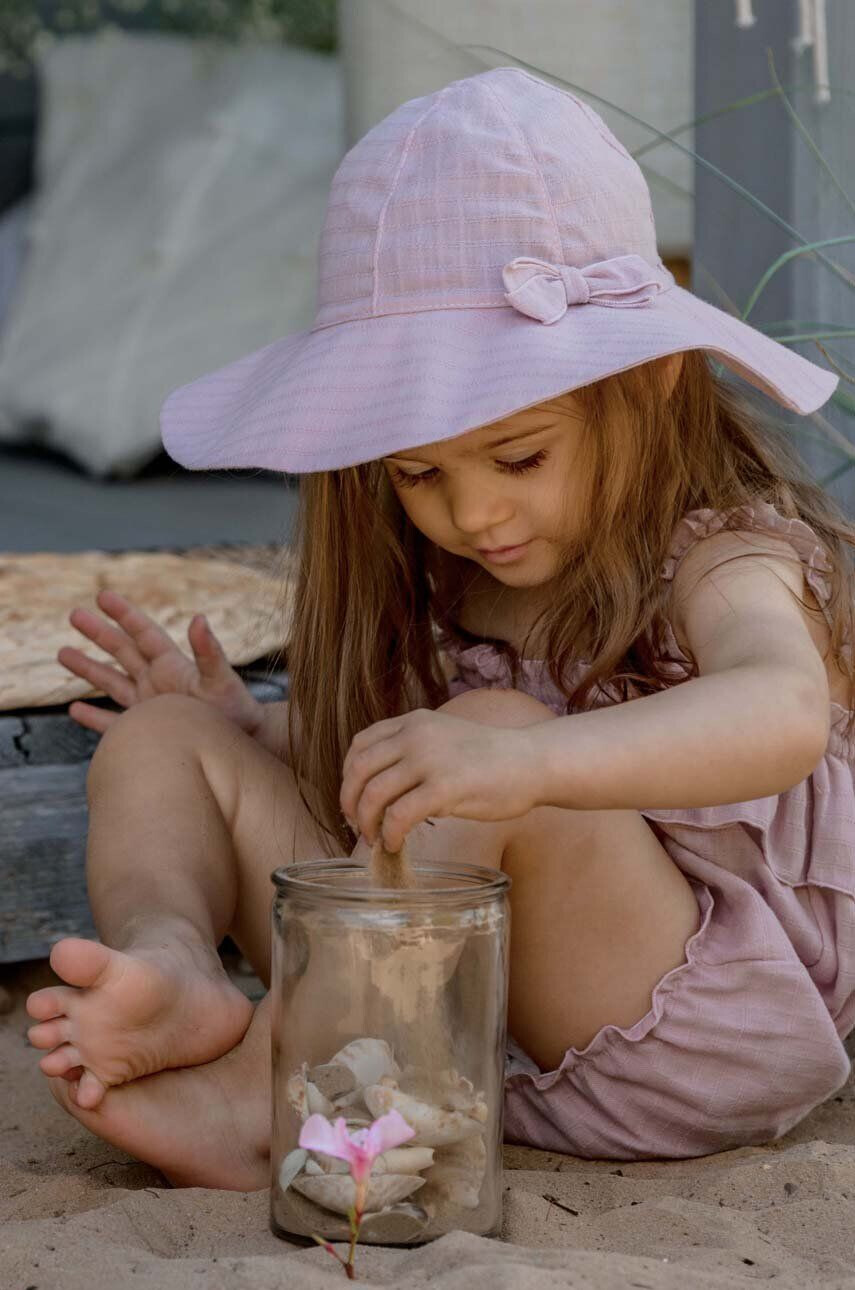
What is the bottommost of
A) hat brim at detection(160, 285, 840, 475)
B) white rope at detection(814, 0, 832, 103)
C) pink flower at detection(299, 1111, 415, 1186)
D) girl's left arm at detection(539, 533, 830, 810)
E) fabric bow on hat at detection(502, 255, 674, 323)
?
pink flower at detection(299, 1111, 415, 1186)

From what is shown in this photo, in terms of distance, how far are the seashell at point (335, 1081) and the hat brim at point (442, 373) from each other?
384 millimetres

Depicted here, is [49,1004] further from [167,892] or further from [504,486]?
[504,486]

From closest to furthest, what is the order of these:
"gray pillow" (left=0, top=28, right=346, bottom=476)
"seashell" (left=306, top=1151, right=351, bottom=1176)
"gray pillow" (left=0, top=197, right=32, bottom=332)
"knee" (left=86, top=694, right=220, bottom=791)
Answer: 1. "seashell" (left=306, top=1151, right=351, bottom=1176)
2. "knee" (left=86, top=694, right=220, bottom=791)
3. "gray pillow" (left=0, top=28, right=346, bottom=476)
4. "gray pillow" (left=0, top=197, right=32, bottom=332)

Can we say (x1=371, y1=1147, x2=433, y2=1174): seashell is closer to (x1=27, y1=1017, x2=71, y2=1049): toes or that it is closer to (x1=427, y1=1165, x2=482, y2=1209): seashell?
(x1=427, y1=1165, x2=482, y2=1209): seashell

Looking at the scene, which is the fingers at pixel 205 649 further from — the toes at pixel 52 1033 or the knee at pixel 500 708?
the toes at pixel 52 1033

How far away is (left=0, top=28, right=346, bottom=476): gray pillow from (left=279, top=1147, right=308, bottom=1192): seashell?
7.12 feet

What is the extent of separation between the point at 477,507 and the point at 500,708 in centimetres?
15

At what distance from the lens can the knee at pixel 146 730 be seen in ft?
4.33

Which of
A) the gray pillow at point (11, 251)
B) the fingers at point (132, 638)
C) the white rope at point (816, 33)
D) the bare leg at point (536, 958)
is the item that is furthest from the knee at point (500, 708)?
the gray pillow at point (11, 251)

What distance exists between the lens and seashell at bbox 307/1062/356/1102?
98 cm

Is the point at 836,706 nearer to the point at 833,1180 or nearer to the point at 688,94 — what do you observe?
the point at 833,1180

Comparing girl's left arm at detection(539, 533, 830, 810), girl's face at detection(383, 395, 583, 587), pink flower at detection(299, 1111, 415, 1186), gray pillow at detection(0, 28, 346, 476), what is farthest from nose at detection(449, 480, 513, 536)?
gray pillow at detection(0, 28, 346, 476)

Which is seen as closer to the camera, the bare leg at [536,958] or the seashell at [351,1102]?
the seashell at [351,1102]

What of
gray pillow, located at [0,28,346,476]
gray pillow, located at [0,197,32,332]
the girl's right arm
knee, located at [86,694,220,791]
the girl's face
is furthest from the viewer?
gray pillow, located at [0,197,32,332]
